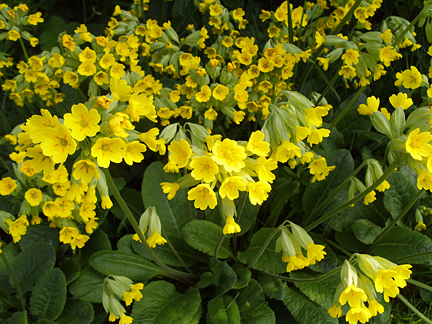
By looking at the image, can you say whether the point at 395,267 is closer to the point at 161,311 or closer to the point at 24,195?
the point at 161,311

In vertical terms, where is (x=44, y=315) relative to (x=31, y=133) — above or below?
below

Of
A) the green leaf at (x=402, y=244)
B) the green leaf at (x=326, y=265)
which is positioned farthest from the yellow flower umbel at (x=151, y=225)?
the green leaf at (x=402, y=244)

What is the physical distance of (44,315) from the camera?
2.16m

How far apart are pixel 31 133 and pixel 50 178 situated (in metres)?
0.82

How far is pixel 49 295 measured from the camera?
214 centimetres

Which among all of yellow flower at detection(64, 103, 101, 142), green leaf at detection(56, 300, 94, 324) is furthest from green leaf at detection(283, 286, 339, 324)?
yellow flower at detection(64, 103, 101, 142)

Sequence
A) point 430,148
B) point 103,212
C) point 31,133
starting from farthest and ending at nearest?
1. point 103,212
2. point 430,148
3. point 31,133

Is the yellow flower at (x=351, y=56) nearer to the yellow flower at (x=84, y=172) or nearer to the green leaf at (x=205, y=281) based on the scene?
the green leaf at (x=205, y=281)

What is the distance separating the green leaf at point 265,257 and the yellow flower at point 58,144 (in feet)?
4.58

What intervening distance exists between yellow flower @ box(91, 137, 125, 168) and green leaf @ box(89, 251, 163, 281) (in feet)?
3.41

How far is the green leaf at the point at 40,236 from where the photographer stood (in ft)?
8.05

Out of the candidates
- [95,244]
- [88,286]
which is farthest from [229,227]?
[95,244]

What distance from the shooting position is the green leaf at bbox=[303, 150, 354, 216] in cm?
261

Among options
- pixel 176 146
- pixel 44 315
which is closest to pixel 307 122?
pixel 176 146
